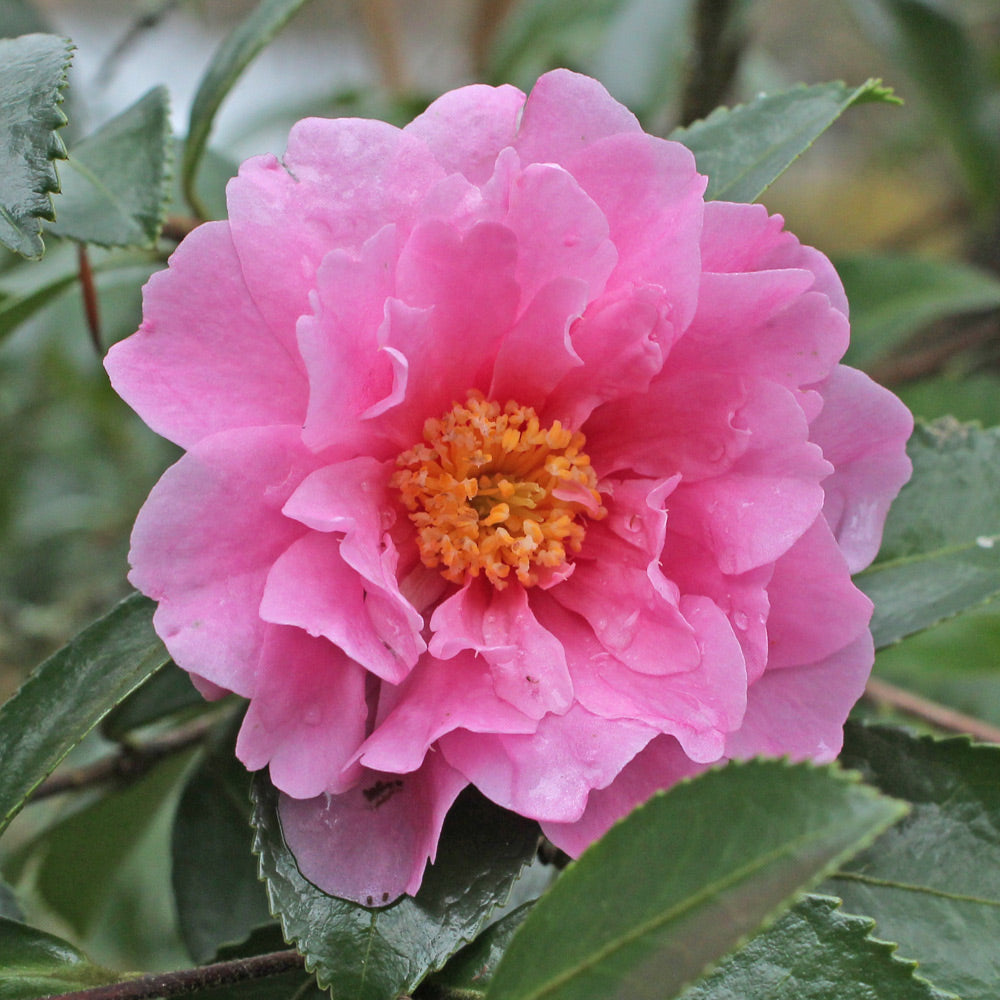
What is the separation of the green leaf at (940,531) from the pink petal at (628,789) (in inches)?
10.7

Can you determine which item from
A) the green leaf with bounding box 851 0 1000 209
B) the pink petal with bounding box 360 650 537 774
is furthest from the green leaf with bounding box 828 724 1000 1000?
the green leaf with bounding box 851 0 1000 209

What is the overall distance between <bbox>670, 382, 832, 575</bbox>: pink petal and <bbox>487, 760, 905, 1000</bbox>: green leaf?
190 millimetres

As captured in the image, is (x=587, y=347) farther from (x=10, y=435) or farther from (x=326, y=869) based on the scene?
(x=10, y=435)

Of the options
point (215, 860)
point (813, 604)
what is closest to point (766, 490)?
point (813, 604)

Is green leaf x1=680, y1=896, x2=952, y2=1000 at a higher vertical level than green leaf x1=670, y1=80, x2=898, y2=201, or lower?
lower

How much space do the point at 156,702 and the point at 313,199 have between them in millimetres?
460

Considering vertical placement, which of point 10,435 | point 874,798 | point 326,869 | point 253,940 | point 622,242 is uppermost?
point 622,242

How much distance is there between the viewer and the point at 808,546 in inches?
24.9

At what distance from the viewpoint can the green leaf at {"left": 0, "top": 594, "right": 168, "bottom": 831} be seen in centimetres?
62

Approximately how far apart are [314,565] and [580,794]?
0.65 feet

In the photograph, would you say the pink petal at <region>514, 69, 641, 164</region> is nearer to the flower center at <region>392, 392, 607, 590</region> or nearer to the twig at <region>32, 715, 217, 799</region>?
the flower center at <region>392, 392, 607, 590</region>

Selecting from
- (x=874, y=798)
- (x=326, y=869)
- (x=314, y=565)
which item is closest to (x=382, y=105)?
(x=314, y=565)

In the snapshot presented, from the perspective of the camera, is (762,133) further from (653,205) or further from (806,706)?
(806,706)

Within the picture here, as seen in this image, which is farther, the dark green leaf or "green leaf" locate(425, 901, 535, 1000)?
the dark green leaf
